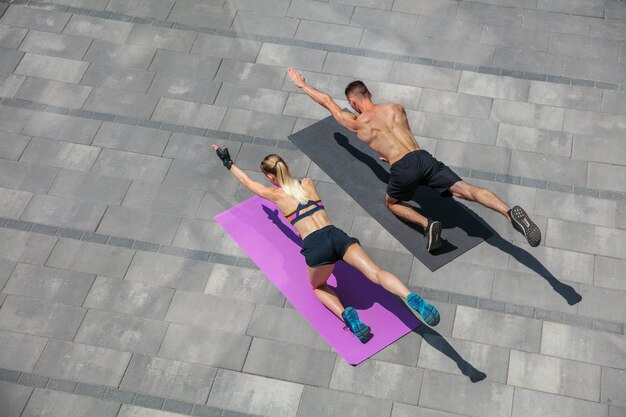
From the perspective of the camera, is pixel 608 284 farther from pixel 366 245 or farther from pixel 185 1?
pixel 185 1

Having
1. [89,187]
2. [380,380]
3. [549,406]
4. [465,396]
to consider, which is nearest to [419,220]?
[380,380]

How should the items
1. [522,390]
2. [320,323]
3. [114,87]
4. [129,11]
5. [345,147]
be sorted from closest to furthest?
[522,390] → [320,323] → [345,147] → [114,87] → [129,11]

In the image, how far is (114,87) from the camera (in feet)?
36.7

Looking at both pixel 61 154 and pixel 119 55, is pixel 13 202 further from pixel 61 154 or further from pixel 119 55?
pixel 119 55

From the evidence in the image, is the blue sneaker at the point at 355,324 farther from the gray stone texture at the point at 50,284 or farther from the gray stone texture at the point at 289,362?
the gray stone texture at the point at 50,284

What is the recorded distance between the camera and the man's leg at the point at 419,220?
344 inches

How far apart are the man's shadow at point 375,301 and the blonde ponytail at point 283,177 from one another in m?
0.93

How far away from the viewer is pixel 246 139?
34.1ft

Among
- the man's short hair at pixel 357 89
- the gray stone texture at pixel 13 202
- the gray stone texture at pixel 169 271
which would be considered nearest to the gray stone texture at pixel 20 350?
the gray stone texture at pixel 169 271

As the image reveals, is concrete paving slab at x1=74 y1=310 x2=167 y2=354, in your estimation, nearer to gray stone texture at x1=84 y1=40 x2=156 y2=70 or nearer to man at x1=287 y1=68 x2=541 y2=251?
man at x1=287 y1=68 x2=541 y2=251

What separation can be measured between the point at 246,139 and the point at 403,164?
2.47m

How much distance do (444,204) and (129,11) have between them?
614 centimetres

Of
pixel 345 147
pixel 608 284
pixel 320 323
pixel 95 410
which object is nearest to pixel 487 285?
pixel 608 284

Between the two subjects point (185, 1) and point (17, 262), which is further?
point (185, 1)
